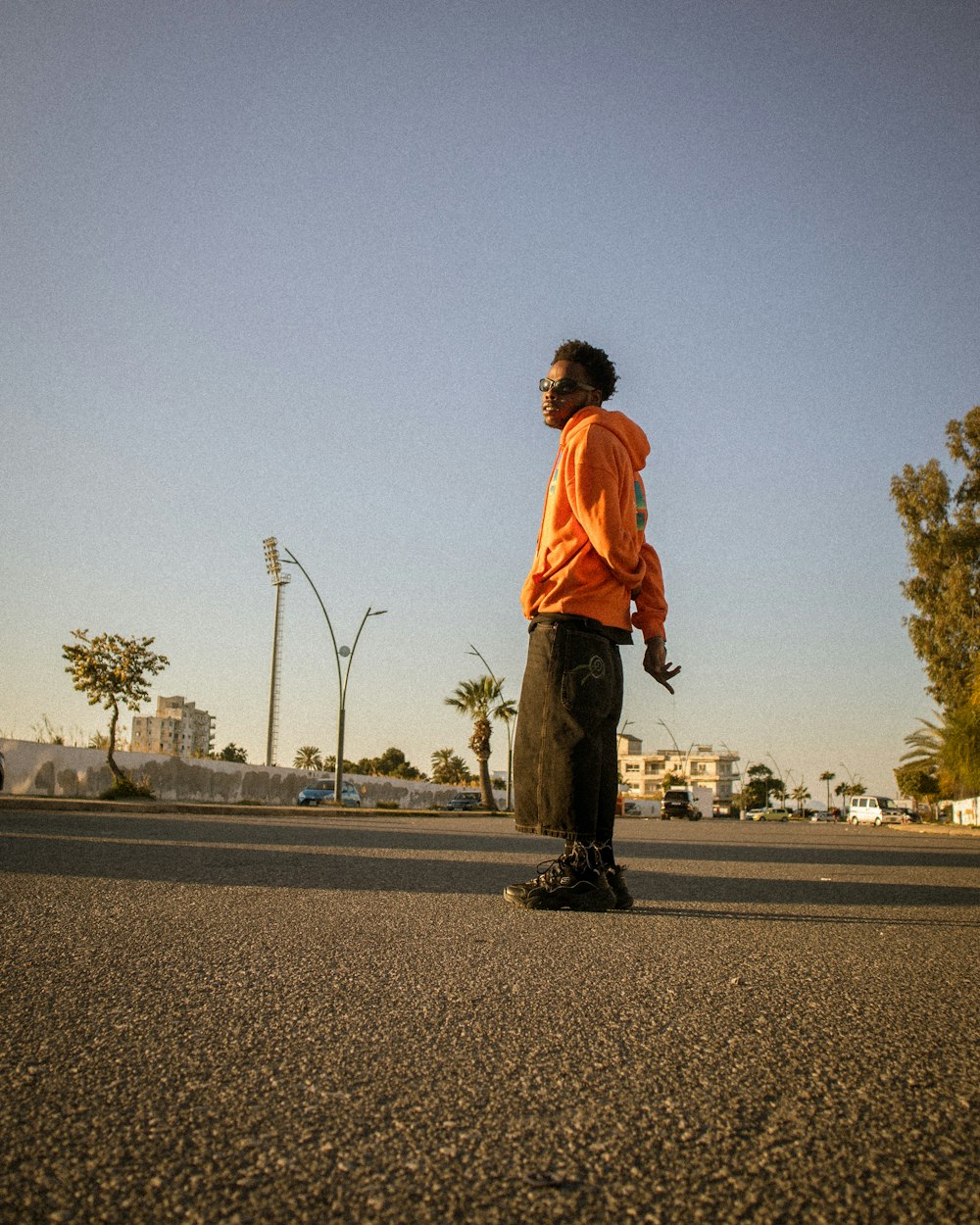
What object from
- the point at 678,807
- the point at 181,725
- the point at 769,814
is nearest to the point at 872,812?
the point at 678,807

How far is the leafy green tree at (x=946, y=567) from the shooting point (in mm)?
32719

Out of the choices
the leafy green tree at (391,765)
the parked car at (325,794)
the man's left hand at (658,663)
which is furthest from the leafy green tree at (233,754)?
the man's left hand at (658,663)

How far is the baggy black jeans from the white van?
57.9 metres

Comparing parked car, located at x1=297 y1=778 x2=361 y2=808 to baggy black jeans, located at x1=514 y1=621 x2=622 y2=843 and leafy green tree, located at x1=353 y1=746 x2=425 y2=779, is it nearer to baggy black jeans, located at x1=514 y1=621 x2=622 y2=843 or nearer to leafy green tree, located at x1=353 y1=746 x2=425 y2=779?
baggy black jeans, located at x1=514 y1=621 x2=622 y2=843

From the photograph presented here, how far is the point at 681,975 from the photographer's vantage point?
2.26 metres

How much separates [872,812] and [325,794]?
124 feet

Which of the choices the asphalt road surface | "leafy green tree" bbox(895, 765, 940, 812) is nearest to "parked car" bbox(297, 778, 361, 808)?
the asphalt road surface

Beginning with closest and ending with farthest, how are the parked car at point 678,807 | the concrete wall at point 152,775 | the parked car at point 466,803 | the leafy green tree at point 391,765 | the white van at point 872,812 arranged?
1. the concrete wall at point 152,775
2. the parked car at point 466,803
3. the parked car at point 678,807
4. the white van at point 872,812
5. the leafy green tree at point 391,765

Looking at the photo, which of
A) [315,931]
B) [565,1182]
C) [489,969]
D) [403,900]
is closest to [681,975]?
[489,969]

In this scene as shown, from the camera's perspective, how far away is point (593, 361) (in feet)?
13.7

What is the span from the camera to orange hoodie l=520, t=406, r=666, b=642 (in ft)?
12.1

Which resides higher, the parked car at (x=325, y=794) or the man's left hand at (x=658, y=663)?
the man's left hand at (x=658, y=663)

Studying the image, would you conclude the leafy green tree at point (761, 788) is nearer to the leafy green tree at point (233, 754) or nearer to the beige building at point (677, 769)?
the beige building at point (677, 769)

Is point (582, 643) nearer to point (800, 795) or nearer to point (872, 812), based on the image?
point (872, 812)
